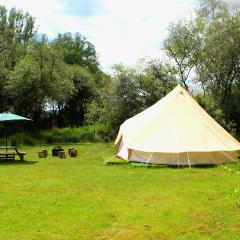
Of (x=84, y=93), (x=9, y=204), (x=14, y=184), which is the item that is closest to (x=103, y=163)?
(x=14, y=184)

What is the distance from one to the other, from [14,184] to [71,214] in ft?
15.4

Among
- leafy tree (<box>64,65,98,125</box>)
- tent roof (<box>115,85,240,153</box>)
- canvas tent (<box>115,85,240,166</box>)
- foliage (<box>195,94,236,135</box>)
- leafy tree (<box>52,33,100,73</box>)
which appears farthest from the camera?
leafy tree (<box>52,33,100,73</box>)

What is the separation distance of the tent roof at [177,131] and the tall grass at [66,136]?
41.1ft

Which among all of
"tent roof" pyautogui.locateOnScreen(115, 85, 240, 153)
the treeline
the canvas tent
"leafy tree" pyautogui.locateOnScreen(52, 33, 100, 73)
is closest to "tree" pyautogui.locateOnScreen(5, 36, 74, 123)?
the treeline

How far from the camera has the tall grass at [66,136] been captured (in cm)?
3288

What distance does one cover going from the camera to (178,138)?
18.2 m

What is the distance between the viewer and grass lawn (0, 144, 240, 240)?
28.2ft

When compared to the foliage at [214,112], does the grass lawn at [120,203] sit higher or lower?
lower

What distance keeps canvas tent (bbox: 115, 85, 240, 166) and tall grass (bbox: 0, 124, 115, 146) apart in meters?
12.6

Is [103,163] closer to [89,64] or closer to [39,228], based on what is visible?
[39,228]

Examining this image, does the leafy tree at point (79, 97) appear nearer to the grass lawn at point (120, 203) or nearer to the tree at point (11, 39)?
the tree at point (11, 39)

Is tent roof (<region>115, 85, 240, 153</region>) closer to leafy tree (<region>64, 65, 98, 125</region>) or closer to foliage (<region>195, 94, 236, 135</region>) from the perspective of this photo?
foliage (<region>195, 94, 236, 135</region>)

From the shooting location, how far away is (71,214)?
999 cm

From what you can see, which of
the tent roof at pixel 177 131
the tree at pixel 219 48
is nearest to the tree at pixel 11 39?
the tree at pixel 219 48
